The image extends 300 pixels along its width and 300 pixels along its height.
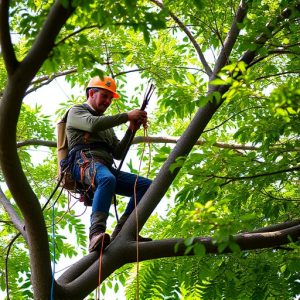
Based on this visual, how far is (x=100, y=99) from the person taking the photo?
17.9 ft

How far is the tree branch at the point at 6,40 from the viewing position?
3.15 m

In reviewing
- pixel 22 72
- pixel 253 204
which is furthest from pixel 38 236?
pixel 253 204

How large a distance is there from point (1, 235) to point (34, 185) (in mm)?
863

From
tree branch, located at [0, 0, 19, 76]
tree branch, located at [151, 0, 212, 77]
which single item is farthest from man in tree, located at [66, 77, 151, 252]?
tree branch, located at [0, 0, 19, 76]

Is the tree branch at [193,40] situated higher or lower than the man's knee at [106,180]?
higher

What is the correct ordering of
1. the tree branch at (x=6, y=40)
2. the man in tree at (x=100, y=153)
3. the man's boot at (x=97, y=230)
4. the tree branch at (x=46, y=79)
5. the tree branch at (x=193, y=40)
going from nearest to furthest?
the tree branch at (x=6, y=40), the man's boot at (x=97, y=230), the man in tree at (x=100, y=153), the tree branch at (x=193, y=40), the tree branch at (x=46, y=79)

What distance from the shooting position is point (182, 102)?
522 cm

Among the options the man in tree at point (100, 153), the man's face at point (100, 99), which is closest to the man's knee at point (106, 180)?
the man in tree at point (100, 153)

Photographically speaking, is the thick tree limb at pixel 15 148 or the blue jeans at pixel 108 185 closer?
the thick tree limb at pixel 15 148

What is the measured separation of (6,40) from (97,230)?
194 centimetres

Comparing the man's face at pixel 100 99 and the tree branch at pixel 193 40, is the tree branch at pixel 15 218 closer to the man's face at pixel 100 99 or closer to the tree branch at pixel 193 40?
the man's face at pixel 100 99

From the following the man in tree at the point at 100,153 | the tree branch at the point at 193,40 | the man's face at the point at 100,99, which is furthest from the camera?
the tree branch at the point at 193,40

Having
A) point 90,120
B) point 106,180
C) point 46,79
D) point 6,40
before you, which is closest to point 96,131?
point 90,120

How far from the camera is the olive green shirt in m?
4.91
